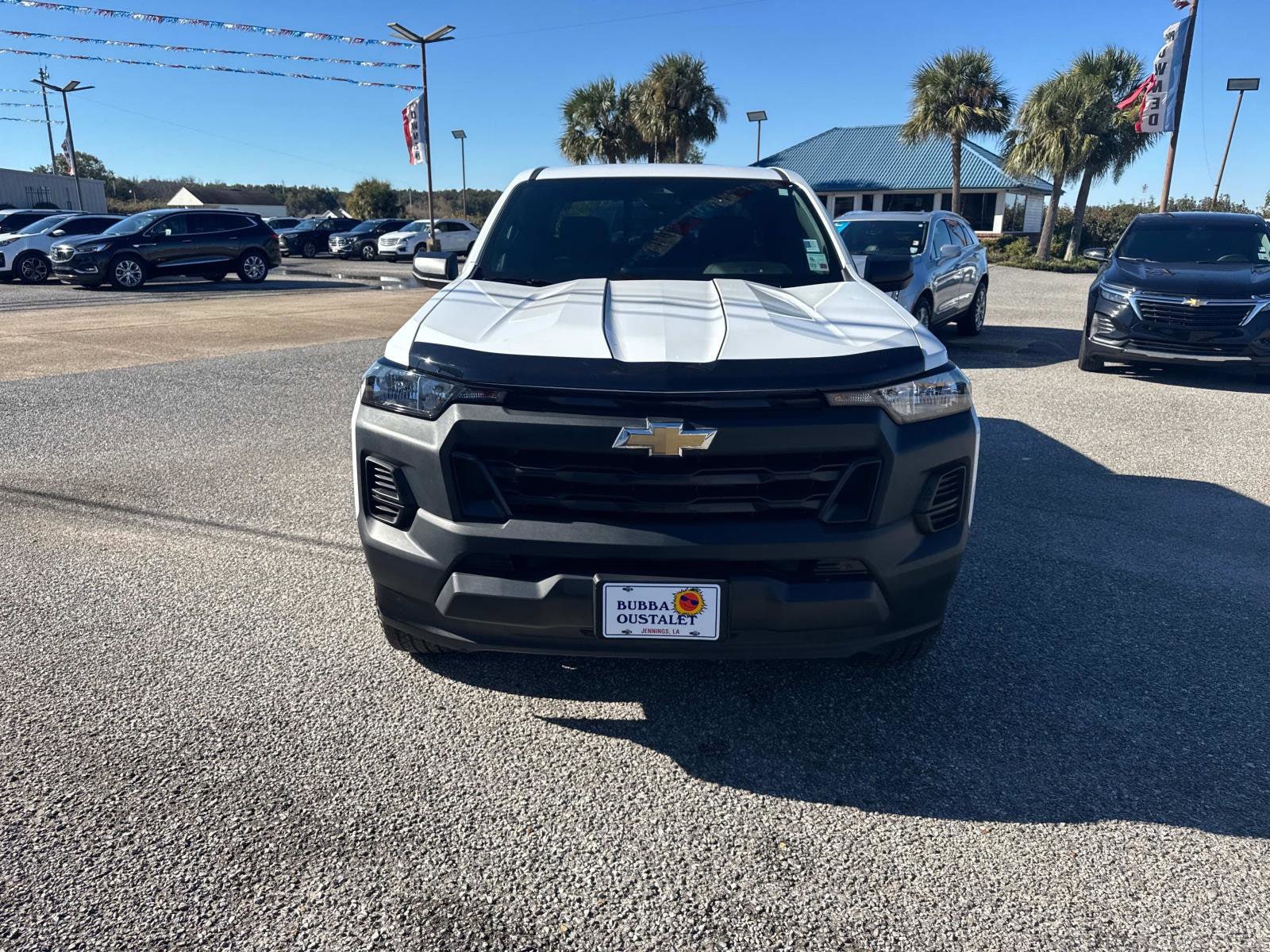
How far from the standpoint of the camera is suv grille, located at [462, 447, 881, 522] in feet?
8.27

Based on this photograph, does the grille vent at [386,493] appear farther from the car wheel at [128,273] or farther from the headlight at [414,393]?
the car wheel at [128,273]

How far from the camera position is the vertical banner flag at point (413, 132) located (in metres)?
27.8

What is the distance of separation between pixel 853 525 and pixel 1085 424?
18.9ft

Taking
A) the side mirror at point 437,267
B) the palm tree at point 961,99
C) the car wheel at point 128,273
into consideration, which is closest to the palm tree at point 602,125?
the palm tree at point 961,99

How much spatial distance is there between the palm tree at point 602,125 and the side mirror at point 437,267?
120ft

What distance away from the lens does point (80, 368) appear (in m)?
9.42

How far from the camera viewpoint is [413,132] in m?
28.1

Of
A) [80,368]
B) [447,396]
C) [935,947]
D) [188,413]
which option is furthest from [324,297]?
[935,947]

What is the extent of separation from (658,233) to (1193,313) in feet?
22.9

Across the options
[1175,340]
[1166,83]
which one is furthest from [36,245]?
[1166,83]

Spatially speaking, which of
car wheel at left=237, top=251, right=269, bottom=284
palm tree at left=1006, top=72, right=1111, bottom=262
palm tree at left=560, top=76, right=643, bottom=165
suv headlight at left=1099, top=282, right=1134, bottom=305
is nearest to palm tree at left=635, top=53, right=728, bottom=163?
palm tree at left=560, top=76, right=643, bottom=165

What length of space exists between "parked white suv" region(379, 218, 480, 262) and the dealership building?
788 inches

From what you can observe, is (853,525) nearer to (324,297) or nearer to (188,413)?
(188,413)

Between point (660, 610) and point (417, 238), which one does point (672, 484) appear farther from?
point (417, 238)
